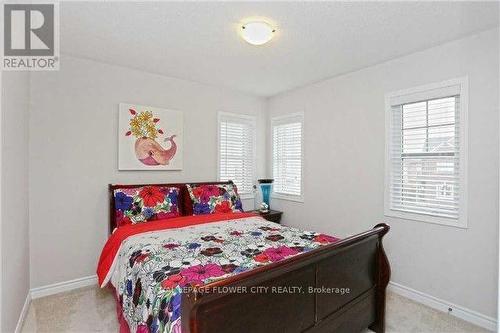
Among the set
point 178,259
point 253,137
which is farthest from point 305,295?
point 253,137

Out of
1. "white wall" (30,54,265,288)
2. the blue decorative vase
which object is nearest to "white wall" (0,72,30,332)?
"white wall" (30,54,265,288)

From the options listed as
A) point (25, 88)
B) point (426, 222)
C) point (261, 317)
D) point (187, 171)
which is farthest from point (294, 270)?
point (25, 88)

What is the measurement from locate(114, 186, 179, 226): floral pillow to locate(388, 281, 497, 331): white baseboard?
2.54 metres

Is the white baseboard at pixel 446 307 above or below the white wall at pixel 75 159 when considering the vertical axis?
below

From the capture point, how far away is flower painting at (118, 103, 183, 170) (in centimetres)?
315

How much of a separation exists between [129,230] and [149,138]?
48.5 inches

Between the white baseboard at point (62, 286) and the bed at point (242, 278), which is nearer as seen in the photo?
the bed at point (242, 278)

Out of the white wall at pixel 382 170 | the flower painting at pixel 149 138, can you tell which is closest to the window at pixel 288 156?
the white wall at pixel 382 170

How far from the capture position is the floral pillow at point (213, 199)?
3229mm

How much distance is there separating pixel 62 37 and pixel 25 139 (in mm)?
976

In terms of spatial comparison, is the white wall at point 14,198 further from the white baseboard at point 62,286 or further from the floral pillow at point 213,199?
the floral pillow at point 213,199

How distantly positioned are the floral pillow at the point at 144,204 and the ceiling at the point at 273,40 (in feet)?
4.72

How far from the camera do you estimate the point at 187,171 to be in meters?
3.66

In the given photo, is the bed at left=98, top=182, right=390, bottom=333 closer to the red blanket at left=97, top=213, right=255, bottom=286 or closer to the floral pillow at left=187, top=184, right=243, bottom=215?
the red blanket at left=97, top=213, right=255, bottom=286
